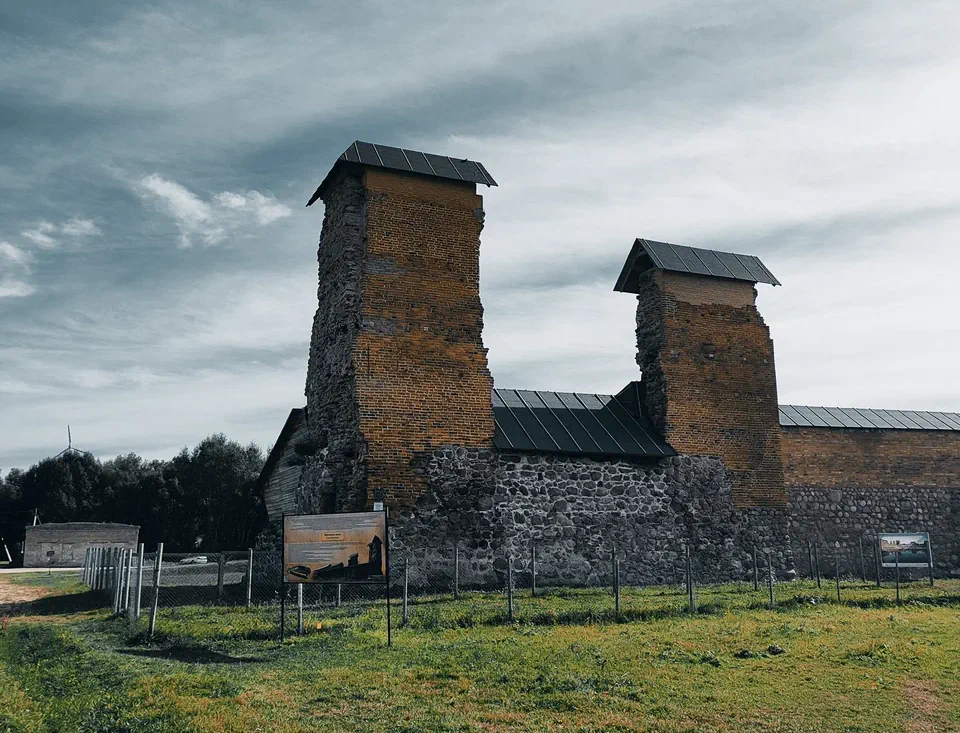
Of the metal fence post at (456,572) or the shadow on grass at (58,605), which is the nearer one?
the metal fence post at (456,572)

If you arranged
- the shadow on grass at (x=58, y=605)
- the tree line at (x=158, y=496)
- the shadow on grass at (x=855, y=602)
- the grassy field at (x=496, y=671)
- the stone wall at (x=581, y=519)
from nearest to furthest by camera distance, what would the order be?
the grassy field at (x=496, y=671) → the shadow on grass at (x=855, y=602) → the shadow on grass at (x=58, y=605) → the stone wall at (x=581, y=519) → the tree line at (x=158, y=496)

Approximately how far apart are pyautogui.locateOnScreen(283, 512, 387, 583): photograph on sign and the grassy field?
0.86 metres

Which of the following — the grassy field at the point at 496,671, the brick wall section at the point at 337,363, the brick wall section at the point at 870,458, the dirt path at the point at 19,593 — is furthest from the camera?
the brick wall section at the point at 870,458

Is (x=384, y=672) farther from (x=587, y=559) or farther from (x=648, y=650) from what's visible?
(x=587, y=559)

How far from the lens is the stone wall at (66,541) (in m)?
44.2

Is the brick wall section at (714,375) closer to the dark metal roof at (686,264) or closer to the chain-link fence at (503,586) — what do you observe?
the dark metal roof at (686,264)

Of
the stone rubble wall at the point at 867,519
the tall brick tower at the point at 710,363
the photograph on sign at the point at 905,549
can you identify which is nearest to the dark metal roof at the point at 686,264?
the tall brick tower at the point at 710,363

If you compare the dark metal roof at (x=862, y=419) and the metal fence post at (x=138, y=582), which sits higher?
the dark metal roof at (x=862, y=419)

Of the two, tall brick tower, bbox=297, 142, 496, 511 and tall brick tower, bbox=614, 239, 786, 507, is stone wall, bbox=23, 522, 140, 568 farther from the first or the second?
tall brick tower, bbox=614, 239, 786, 507

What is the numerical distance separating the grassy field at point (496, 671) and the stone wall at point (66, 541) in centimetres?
3259

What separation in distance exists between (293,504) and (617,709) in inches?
520

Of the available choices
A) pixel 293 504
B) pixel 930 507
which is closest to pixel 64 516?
pixel 293 504

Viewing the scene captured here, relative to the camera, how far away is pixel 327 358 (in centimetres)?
1919

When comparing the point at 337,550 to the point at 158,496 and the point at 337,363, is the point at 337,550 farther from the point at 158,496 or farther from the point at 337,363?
the point at 158,496
